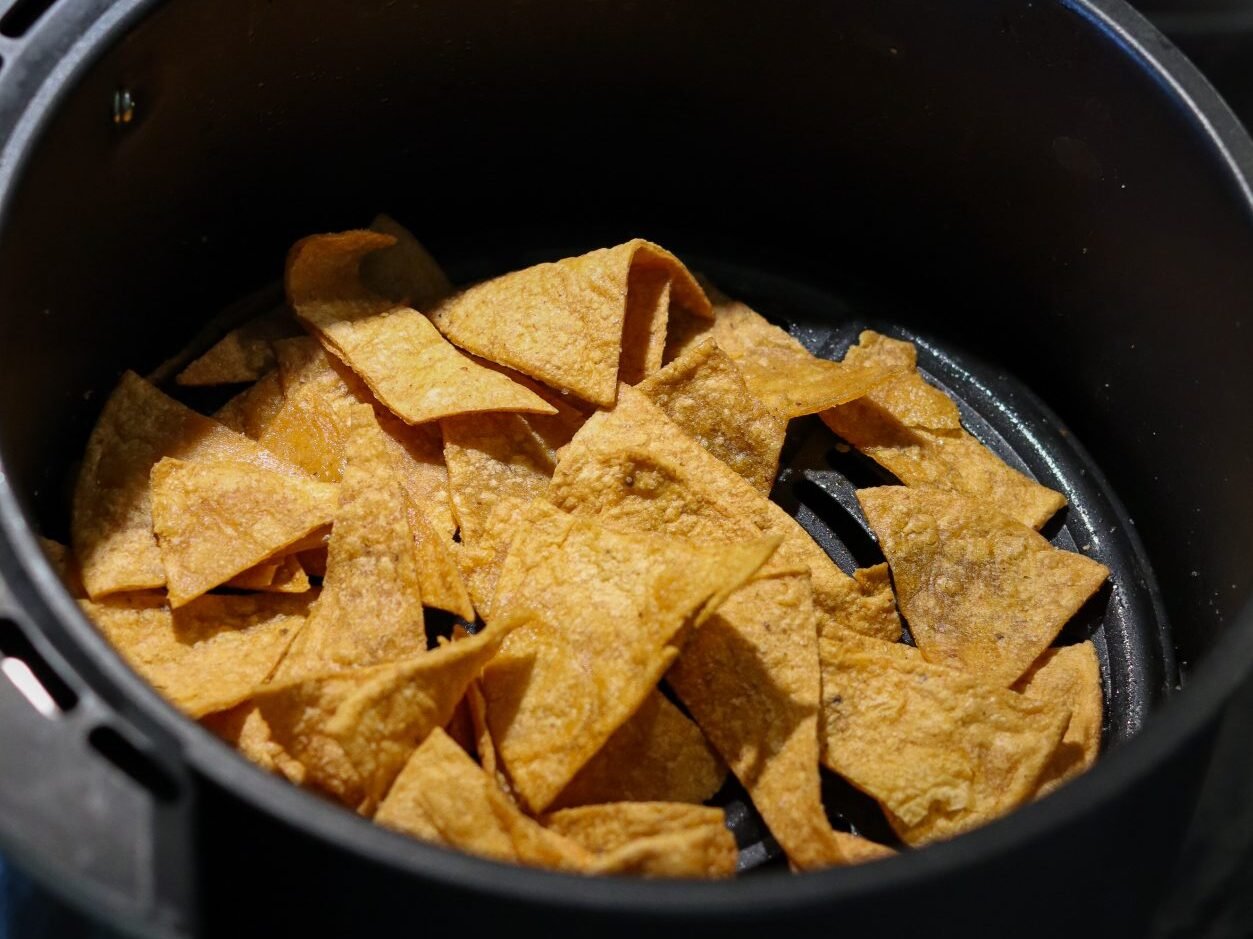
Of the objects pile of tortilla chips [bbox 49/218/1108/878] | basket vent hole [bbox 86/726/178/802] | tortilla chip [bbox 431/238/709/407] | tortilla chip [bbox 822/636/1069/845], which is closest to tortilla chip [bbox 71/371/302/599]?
pile of tortilla chips [bbox 49/218/1108/878]

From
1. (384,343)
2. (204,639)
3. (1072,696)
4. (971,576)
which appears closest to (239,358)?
(384,343)

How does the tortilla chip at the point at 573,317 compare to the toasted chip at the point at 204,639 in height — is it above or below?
above

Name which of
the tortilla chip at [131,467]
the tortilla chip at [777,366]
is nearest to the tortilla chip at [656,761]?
the tortilla chip at [777,366]

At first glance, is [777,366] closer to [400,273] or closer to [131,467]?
[400,273]

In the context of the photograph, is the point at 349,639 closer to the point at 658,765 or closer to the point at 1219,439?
the point at 658,765

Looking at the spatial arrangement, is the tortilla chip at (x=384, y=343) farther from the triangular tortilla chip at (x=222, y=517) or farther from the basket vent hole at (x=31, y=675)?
A: the basket vent hole at (x=31, y=675)

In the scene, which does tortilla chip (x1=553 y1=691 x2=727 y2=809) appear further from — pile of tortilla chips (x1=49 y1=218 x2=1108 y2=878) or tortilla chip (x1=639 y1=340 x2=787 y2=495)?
tortilla chip (x1=639 y1=340 x2=787 y2=495)
